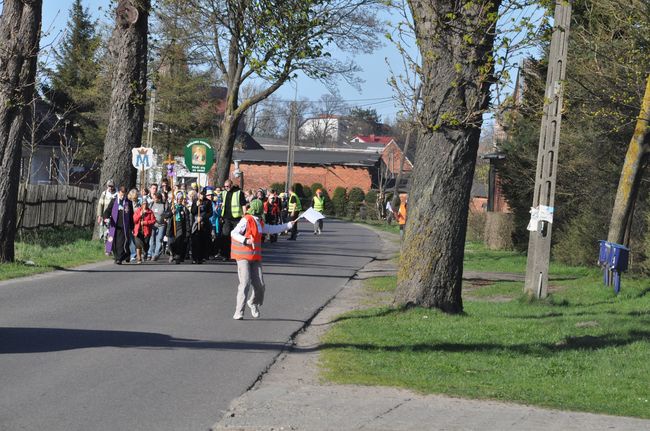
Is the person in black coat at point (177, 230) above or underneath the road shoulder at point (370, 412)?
above

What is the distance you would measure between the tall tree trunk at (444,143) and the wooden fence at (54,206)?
15.4 m

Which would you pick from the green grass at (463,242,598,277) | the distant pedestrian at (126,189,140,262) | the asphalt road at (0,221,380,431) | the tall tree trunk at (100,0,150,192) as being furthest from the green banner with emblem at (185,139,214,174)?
the asphalt road at (0,221,380,431)

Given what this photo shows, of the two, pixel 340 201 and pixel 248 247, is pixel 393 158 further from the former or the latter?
pixel 248 247

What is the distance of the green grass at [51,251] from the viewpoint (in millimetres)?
19312

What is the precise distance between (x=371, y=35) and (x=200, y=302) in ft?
71.0

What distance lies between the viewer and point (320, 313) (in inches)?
614

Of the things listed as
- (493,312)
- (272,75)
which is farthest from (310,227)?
(493,312)

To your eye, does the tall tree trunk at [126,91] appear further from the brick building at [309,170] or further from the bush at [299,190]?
the brick building at [309,170]

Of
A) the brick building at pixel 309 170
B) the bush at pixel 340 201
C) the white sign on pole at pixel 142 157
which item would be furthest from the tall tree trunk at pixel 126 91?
the brick building at pixel 309 170

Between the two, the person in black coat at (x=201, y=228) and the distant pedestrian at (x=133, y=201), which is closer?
the distant pedestrian at (x=133, y=201)

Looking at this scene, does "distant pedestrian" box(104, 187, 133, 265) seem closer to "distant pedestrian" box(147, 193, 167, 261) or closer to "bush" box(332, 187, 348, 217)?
"distant pedestrian" box(147, 193, 167, 261)

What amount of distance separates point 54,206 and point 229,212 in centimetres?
919

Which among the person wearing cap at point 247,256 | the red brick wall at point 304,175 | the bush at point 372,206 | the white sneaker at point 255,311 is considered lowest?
the white sneaker at point 255,311

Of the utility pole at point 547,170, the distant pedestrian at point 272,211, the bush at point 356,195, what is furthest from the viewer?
the bush at point 356,195
